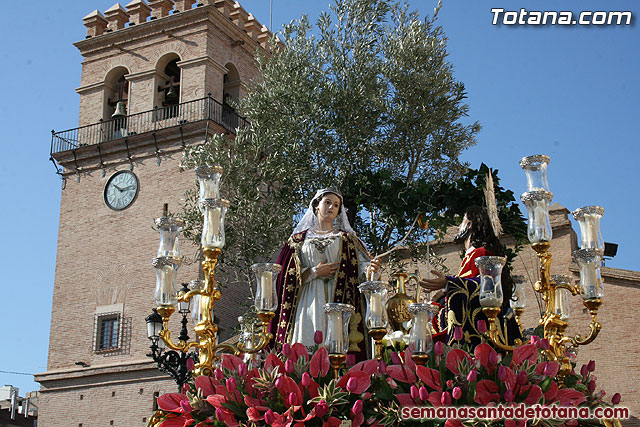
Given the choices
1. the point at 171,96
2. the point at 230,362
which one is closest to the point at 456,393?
the point at 230,362

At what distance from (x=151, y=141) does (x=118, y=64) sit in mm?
3596

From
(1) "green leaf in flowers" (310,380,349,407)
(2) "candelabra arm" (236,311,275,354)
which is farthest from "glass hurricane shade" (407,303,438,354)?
(2) "candelabra arm" (236,311,275,354)

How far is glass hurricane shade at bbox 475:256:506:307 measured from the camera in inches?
205

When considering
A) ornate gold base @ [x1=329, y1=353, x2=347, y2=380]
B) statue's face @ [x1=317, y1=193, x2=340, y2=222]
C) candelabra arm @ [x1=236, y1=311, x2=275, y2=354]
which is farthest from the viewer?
statue's face @ [x1=317, y1=193, x2=340, y2=222]

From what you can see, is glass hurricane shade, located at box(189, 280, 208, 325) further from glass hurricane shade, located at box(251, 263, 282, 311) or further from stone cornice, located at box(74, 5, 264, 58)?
stone cornice, located at box(74, 5, 264, 58)

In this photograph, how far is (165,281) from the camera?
5906mm

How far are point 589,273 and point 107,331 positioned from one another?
21.8 m

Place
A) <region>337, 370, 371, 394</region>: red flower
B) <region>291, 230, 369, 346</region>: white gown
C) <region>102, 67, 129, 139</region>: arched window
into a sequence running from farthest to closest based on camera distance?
1. <region>102, 67, 129, 139</region>: arched window
2. <region>291, 230, 369, 346</region>: white gown
3. <region>337, 370, 371, 394</region>: red flower

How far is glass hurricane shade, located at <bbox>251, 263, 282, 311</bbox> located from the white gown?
108 centimetres

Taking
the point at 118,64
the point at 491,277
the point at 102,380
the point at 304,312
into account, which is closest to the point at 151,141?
the point at 118,64

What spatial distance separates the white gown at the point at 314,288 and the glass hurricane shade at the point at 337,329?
1.75m

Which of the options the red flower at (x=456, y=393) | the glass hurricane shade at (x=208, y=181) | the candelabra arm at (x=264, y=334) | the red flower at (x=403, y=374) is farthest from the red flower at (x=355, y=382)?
the glass hurricane shade at (x=208, y=181)

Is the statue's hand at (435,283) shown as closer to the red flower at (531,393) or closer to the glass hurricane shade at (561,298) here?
the glass hurricane shade at (561,298)

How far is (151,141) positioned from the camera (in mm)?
26188
